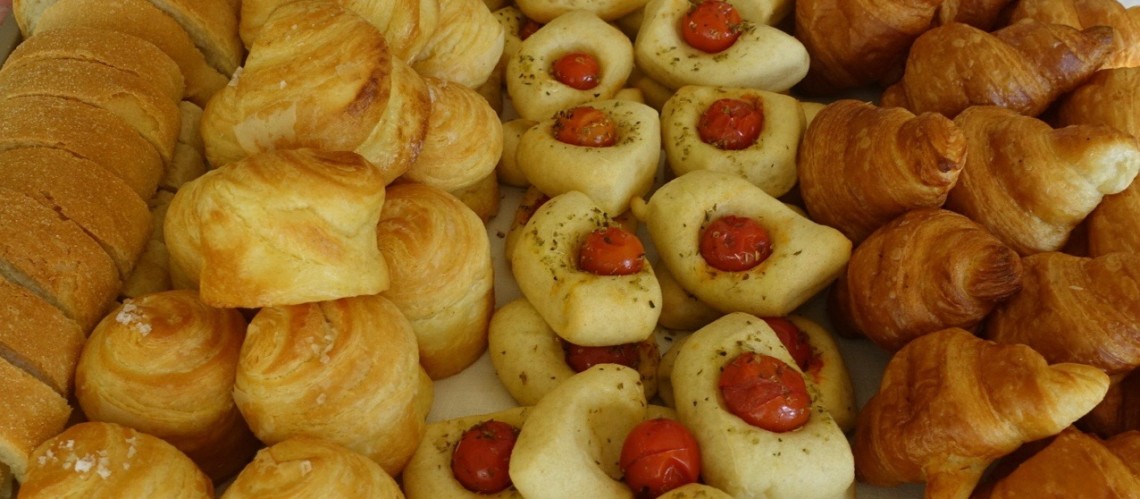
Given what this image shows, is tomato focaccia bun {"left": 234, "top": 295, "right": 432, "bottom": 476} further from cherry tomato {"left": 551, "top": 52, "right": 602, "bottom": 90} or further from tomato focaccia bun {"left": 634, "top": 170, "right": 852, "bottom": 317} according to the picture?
cherry tomato {"left": 551, "top": 52, "right": 602, "bottom": 90}

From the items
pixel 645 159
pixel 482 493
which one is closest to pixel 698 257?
pixel 645 159

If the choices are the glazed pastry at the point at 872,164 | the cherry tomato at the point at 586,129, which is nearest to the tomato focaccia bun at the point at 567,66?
the cherry tomato at the point at 586,129

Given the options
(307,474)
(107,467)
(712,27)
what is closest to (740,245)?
(712,27)

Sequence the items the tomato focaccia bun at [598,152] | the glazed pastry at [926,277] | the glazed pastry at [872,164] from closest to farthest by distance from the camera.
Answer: the glazed pastry at [926,277], the glazed pastry at [872,164], the tomato focaccia bun at [598,152]

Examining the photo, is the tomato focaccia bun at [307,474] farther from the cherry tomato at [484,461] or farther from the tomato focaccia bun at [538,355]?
the tomato focaccia bun at [538,355]

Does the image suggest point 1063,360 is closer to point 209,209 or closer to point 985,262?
point 985,262
